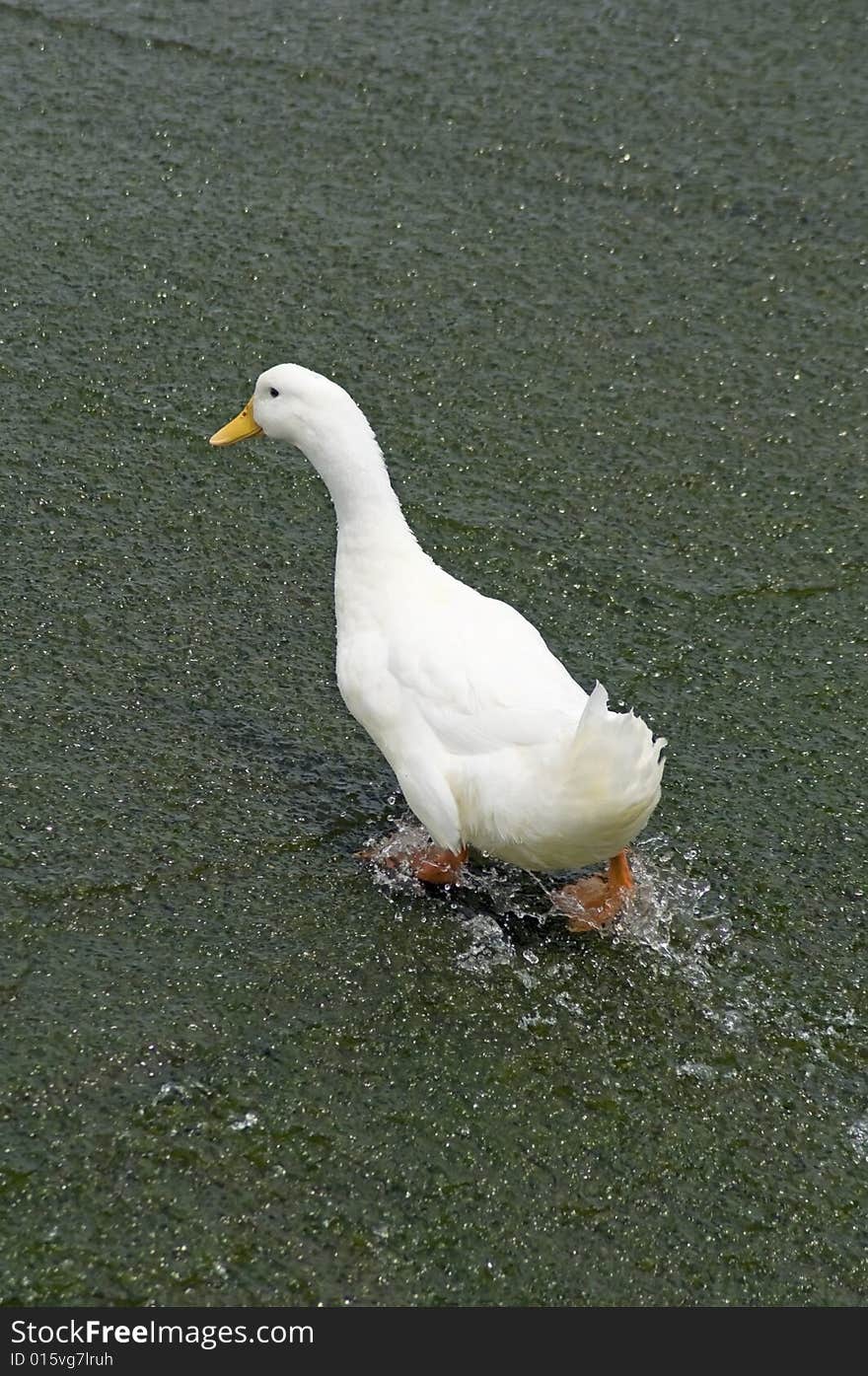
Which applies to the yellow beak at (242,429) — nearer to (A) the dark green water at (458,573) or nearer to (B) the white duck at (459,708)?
(B) the white duck at (459,708)

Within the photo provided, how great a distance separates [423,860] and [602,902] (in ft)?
1.52

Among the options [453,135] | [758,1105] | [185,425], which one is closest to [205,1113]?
[758,1105]

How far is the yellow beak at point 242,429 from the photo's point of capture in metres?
4.40

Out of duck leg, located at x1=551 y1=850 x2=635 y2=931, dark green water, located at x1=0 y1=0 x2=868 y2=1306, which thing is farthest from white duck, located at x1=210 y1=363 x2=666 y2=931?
dark green water, located at x1=0 y1=0 x2=868 y2=1306

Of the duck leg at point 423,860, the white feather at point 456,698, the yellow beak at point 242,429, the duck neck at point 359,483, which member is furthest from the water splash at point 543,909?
the yellow beak at point 242,429

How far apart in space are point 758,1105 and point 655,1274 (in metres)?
0.53

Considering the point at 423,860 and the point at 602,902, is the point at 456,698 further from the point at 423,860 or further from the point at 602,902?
the point at 602,902

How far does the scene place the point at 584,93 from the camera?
262 inches

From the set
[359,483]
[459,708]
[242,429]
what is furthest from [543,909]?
[242,429]

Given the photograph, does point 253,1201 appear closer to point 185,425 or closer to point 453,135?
point 185,425

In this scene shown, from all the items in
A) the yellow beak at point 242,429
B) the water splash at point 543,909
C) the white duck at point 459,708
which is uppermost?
the yellow beak at point 242,429

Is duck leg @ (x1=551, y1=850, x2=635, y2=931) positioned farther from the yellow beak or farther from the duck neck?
the yellow beak

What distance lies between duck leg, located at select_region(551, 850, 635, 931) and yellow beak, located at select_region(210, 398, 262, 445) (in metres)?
1.53

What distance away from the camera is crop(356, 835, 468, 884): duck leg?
4055mm
